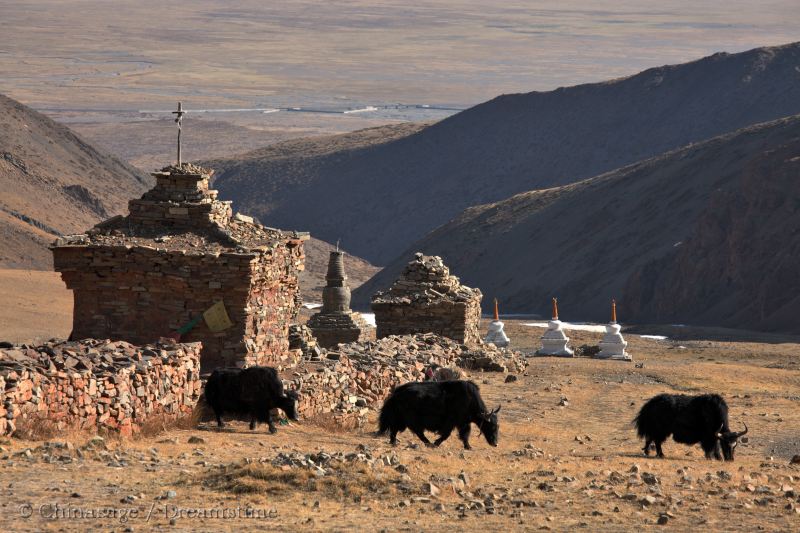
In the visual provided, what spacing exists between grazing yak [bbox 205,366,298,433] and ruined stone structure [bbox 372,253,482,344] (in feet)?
43.2

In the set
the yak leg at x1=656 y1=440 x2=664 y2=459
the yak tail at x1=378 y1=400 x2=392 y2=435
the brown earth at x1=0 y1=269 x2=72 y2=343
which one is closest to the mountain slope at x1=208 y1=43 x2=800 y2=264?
the brown earth at x1=0 y1=269 x2=72 y2=343

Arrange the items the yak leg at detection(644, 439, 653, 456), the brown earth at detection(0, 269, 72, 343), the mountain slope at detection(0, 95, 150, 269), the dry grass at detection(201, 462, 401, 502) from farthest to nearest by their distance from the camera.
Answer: the mountain slope at detection(0, 95, 150, 269), the brown earth at detection(0, 269, 72, 343), the yak leg at detection(644, 439, 653, 456), the dry grass at detection(201, 462, 401, 502)

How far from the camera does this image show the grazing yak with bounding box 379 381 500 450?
57.9 feet

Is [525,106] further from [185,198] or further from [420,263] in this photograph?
[185,198]

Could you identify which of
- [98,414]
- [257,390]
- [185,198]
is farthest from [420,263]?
[98,414]

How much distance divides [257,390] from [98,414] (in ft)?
7.93

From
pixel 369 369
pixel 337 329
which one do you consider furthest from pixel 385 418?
pixel 337 329

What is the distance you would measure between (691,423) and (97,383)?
6.99 m

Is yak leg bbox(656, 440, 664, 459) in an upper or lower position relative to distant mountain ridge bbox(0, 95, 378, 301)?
lower

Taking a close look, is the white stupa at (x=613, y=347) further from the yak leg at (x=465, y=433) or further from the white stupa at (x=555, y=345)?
the yak leg at (x=465, y=433)

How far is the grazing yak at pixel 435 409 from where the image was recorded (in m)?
17.7

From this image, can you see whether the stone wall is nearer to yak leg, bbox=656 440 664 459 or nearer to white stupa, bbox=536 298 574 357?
yak leg, bbox=656 440 664 459

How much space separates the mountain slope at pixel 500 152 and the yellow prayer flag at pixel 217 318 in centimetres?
9121

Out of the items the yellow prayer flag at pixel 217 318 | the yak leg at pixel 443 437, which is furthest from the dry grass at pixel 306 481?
the yellow prayer flag at pixel 217 318
